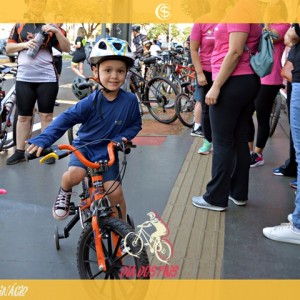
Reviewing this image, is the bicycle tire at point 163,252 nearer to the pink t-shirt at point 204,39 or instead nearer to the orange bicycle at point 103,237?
the orange bicycle at point 103,237

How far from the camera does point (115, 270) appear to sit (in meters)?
2.82

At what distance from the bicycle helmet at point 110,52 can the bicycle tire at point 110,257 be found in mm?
1051

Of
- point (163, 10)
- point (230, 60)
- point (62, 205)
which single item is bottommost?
point (62, 205)

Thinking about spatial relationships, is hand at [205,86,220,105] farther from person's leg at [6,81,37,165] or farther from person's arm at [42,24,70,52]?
person's leg at [6,81,37,165]

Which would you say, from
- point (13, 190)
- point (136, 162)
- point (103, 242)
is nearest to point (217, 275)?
point (103, 242)

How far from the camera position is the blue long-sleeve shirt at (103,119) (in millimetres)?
3133

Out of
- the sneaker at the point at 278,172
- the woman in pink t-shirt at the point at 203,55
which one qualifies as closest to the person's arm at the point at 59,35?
the woman in pink t-shirt at the point at 203,55

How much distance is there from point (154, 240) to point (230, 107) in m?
1.35

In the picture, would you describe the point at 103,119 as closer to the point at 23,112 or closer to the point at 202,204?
the point at 202,204

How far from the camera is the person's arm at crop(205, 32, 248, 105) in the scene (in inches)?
151

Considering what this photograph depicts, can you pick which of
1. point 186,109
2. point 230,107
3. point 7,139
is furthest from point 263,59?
point 186,109

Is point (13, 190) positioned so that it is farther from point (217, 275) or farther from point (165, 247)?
point (217, 275)

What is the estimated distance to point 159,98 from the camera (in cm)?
927
